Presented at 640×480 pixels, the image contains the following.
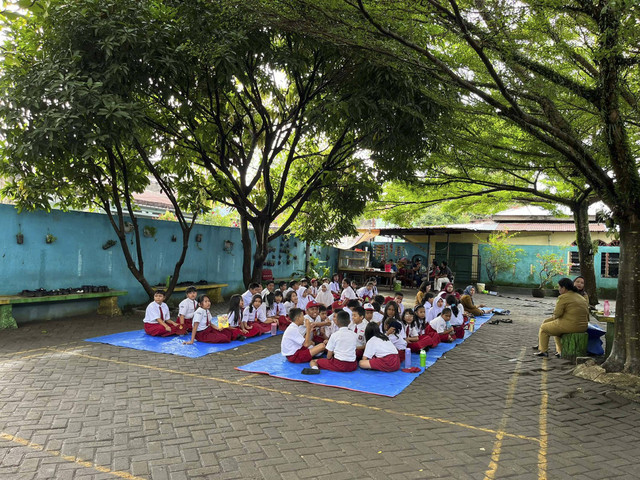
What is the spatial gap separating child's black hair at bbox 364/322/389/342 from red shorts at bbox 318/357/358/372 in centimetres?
49

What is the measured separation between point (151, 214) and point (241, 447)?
58.3 feet

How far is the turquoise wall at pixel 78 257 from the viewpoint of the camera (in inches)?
372

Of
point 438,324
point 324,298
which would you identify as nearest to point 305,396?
point 438,324

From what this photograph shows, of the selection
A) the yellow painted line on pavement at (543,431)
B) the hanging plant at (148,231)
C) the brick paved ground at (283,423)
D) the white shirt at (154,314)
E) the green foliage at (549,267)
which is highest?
the hanging plant at (148,231)

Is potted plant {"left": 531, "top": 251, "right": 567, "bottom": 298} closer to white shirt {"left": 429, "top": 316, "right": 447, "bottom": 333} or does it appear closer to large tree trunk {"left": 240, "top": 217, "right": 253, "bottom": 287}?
white shirt {"left": 429, "top": 316, "right": 447, "bottom": 333}

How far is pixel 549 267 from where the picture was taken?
→ 21375mm

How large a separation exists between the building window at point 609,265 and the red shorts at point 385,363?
18.6 m

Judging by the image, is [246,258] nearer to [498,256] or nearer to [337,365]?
[337,365]

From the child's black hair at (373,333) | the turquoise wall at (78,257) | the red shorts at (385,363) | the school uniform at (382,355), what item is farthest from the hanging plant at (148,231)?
the red shorts at (385,363)

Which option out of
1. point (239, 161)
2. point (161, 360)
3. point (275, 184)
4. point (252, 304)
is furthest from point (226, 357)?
point (275, 184)

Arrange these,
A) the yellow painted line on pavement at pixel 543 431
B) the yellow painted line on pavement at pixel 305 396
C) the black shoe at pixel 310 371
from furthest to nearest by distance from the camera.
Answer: the black shoe at pixel 310 371
the yellow painted line on pavement at pixel 305 396
the yellow painted line on pavement at pixel 543 431

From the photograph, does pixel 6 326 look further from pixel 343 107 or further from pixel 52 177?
pixel 343 107

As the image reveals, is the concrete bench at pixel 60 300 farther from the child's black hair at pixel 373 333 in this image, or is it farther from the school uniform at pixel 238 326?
the child's black hair at pixel 373 333

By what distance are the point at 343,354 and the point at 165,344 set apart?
3624 mm
